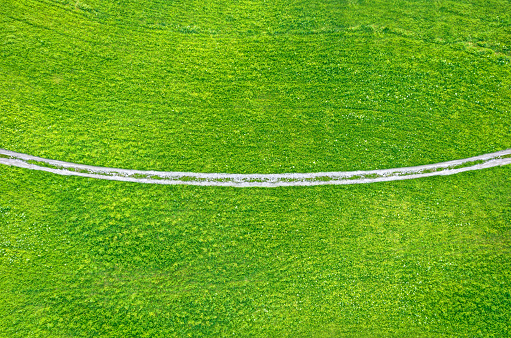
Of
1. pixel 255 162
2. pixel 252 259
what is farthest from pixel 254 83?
pixel 252 259

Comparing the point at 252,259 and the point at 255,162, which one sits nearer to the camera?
the point at 252,259

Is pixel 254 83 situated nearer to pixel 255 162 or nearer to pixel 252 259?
pixel 255 162

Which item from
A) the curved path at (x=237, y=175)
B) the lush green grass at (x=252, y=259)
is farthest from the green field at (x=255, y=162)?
the curved path at (x=237, y=175)

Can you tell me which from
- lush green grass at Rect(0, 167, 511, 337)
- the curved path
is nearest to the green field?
lush green grass at Rect(0, 167, 511, 337)

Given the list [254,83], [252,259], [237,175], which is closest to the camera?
[252,259]

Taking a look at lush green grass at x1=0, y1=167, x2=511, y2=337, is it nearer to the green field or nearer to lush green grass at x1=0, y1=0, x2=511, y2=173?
the green field

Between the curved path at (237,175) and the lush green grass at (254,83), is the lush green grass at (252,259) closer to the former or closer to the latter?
the curved path at (237,175)

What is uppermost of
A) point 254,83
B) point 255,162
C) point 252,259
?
point 254,83
